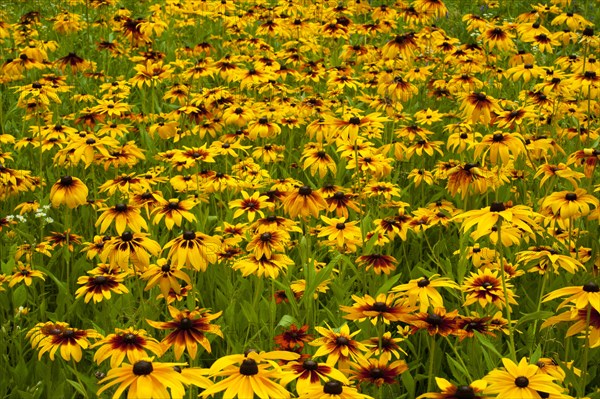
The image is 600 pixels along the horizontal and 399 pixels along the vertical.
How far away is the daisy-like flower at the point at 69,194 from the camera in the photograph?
321 cm

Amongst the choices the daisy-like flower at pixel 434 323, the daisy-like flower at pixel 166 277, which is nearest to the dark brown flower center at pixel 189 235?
the daisy-like flower at pixel 166 277

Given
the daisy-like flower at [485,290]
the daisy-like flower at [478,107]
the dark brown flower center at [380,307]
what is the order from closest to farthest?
the dark brown flower center at [380,307], the daisy-like flower at [485,290], the daisy-like flower at [478,107]

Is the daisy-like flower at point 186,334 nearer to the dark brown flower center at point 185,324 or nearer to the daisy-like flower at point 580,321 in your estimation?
the dark brown flower center at point 185,324

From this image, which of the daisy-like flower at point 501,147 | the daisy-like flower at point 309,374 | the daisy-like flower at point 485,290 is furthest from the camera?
the daisy-like flower at point 501,147

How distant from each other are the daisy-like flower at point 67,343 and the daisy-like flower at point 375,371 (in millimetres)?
922

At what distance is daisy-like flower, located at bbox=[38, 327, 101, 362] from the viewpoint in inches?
102

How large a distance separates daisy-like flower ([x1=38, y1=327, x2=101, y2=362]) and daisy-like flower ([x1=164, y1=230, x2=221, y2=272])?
386 millimetres

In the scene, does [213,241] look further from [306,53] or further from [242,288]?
[306,53]

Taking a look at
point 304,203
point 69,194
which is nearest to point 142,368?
point 304,203

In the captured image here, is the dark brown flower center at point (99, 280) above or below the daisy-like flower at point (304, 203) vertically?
below

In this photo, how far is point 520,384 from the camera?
1.80 metres

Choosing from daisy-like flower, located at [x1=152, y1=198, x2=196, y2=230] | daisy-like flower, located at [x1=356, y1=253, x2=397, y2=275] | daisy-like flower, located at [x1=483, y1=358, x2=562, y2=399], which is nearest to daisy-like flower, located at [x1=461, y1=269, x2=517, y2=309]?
daisy-like flower, located at [x1=356, y1=253, x2=397, y2=275]

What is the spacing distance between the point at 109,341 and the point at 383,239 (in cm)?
167

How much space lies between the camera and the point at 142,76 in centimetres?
554
